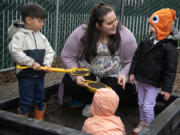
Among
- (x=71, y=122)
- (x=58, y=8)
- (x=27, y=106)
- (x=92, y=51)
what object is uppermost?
(x=58, y=8)

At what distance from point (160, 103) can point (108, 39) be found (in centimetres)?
97

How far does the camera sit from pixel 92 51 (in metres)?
2.71

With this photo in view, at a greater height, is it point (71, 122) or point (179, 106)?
point (179, 106)

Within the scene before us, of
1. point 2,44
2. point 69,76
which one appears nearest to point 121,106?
point 69,76

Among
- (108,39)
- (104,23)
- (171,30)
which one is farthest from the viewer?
(108,39)

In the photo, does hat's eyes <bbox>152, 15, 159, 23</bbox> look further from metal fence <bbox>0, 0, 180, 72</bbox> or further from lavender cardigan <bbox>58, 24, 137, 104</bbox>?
metal fence <bbox>0, 0, 180, 72</bbox>

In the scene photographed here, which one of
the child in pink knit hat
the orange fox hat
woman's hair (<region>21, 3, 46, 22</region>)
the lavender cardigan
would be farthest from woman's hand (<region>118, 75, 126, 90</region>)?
woman's hair (<region>21, 3, 46, 22</region>)

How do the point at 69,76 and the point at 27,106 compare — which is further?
the point at 69,76

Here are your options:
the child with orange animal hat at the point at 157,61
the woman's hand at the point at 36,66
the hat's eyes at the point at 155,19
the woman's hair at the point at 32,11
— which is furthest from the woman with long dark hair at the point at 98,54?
the woman's hair at the point at 32,11

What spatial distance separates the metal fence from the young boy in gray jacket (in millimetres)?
2117

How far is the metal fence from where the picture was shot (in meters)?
4.34

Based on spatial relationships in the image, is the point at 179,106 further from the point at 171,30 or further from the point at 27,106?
the point at 27,106

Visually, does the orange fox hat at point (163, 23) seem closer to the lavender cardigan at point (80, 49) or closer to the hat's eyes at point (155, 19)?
the hat's eyes at point (155, 19)

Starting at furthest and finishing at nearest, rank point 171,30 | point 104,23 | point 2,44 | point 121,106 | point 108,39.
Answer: point 2,44, point 121,106, point 108,39, point 104,23, point 171,30
